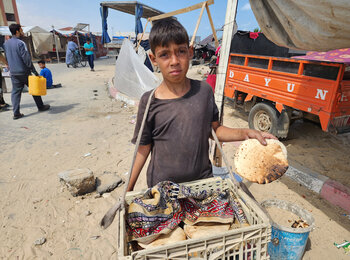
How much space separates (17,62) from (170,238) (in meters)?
6.72

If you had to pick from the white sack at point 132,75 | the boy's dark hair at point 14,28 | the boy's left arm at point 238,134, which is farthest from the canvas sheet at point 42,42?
the boy's left arm at point 238,134

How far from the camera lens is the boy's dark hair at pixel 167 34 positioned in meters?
1.24

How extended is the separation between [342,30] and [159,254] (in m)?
1.33

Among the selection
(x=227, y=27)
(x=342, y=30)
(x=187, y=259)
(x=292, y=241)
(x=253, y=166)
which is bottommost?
(x=292, y=241)

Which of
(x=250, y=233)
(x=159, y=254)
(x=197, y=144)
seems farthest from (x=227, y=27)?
(x=159, y=254)

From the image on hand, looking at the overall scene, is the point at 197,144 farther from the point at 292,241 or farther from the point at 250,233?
the point at 292,241

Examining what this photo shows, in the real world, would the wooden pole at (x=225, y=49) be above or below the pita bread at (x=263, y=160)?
above

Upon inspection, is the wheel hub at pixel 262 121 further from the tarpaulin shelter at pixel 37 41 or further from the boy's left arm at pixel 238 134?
the tarpaulin shelter at pixel 37 41

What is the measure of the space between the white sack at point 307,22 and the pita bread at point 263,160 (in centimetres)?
62

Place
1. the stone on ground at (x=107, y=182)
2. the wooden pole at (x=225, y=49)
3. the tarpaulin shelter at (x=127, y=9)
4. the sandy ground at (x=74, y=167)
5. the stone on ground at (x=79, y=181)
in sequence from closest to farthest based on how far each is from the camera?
the sandy ground at (x=74, y=167) → the wooden pole at (x=225, y=49) → the stone on ground at (x=79, y=181) → the stone on ground at (x=107, y=182) → the tarpaulin shelter at (x=127, y=9)

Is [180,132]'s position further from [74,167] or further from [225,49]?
[74,167]

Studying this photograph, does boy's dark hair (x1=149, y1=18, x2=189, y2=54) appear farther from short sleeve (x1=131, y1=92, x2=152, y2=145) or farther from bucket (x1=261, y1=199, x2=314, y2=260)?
bucket (x1=261, y1=199, x2=314, y2=260)

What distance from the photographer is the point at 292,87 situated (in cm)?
395

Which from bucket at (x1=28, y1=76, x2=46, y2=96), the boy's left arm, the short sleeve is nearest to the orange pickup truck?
the boy's left arm
